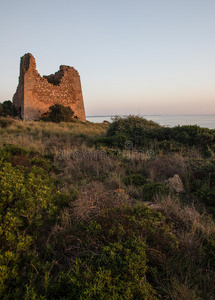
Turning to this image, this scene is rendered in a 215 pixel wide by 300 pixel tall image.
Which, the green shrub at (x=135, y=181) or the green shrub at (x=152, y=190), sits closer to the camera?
the green shrub at (x=152, y=190)

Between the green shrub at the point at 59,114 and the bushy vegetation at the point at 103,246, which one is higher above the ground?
the green shrub at the point at 59,114

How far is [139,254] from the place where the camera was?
1792mm

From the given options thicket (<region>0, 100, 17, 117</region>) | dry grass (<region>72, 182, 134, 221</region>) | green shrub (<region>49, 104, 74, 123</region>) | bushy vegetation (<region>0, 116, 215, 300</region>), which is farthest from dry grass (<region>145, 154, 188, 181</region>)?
thicket (<region>0, 100, 17, 117</region>)

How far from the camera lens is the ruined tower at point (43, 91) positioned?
18273mm

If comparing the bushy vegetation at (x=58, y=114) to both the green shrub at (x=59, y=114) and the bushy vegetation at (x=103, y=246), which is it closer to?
the green shrub at (x=59, y=114)

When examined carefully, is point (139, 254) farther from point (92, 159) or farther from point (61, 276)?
point (92, 159)

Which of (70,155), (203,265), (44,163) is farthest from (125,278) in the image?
(70,155)

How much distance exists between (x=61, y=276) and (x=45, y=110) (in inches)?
777

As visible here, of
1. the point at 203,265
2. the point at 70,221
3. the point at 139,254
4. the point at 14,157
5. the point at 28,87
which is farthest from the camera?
the point at 28,87

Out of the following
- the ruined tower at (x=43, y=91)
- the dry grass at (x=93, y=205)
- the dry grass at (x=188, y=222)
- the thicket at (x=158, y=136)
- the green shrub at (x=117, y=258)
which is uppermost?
the ruined tower at (x=43, y=91)

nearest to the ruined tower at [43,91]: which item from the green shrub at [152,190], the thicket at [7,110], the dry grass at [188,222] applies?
the thicket at [7,110]

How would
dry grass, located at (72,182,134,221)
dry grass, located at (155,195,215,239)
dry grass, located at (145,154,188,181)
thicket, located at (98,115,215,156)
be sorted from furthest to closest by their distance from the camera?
1. thicket, located at (98,115,215,156)
2. dry grass, located at (145,154,188,181)
3. dry grass, located at (72,182,134,221)
4. dry grass, located at (155,195,215,239)

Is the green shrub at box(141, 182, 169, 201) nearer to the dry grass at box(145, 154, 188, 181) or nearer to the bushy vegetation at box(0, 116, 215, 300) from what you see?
the bushy vegetation at box(0, 116, 215, 300)

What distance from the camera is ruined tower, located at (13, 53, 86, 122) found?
719 inches
